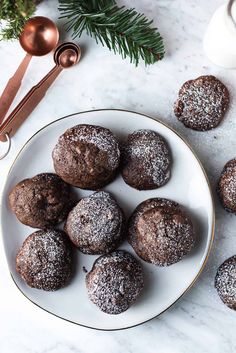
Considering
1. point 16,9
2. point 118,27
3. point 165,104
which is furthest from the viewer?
point 165,104

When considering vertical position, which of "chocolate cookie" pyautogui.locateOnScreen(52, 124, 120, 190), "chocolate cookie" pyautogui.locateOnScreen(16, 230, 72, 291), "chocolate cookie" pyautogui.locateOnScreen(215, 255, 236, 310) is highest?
"chocolate cookie" pyautogui.locateOnScreen(52, 124, 120, 190)

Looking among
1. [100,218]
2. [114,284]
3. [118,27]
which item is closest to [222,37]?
[118,27]

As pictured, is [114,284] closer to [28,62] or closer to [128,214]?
[128,214]

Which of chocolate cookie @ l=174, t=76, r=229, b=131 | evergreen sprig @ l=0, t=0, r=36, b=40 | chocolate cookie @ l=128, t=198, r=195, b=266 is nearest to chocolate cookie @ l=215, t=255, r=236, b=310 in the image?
chocolate cookie @ l=128, t=198, r=195, b=266

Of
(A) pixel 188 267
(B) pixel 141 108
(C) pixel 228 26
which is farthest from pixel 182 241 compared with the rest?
(C) pixel 228 26

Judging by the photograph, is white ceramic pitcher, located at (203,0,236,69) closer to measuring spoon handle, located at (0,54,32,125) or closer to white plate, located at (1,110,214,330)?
white plate, located at (1,110,214,330)

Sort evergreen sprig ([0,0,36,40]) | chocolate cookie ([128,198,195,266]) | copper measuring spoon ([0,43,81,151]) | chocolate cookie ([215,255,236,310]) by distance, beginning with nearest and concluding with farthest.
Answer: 1. evergreen sprig ([0,0,36,40])
2. chocolate cookie ([128,198,195,266])
3. chocolate cookie ([215,255,236,310])
4. copper measuring spoon ([0,43,81,151])
